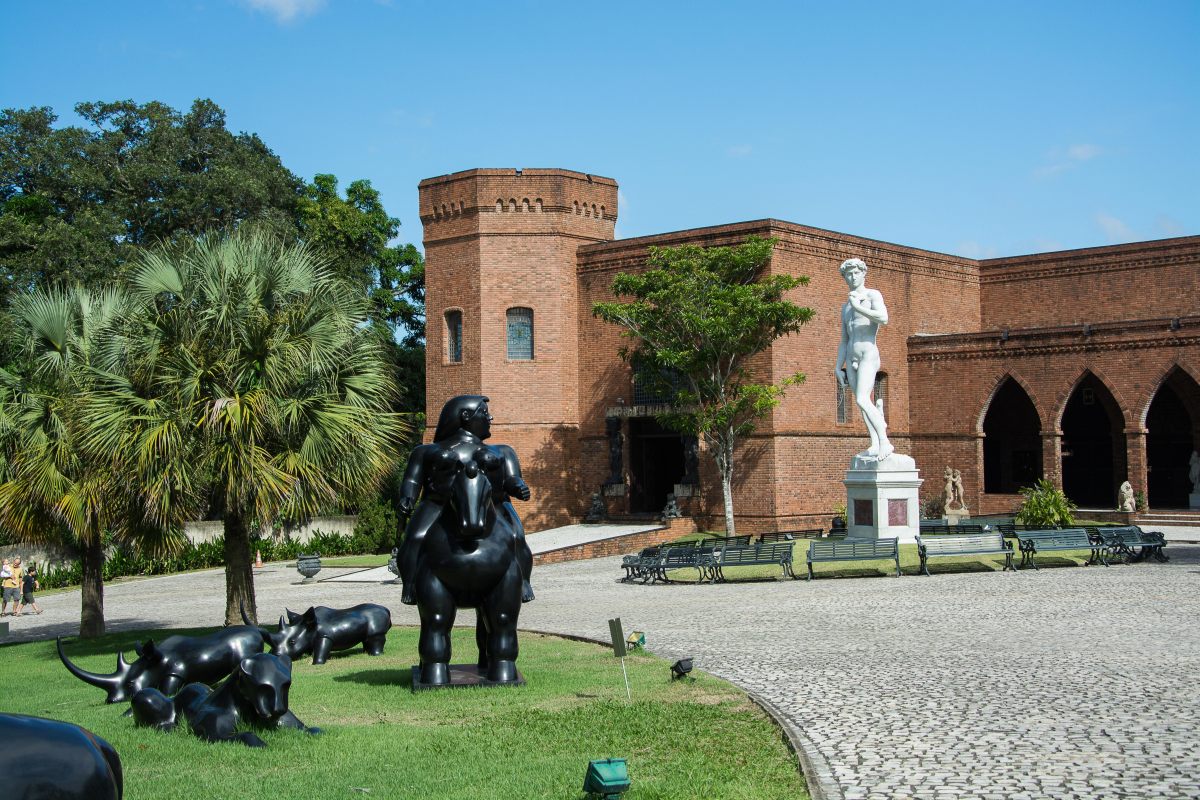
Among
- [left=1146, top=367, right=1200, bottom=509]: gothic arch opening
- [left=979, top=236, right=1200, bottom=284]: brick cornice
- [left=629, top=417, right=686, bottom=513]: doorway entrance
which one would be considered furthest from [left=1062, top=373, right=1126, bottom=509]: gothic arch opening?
[left=629, top=417, right=686, bottom=513]: doorway entrance

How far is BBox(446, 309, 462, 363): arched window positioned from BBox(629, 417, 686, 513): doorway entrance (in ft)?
16.9

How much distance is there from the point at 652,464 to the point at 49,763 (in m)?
30.7

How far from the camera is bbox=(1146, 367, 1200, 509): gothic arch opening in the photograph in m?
34.4

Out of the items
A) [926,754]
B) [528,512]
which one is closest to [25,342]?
[926,754]

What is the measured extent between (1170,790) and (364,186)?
121 ft

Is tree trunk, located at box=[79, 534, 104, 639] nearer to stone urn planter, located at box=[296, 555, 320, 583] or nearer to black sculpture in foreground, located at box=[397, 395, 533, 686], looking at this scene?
black sculpture in foreground, located at box=[397, 395, 533, 686]

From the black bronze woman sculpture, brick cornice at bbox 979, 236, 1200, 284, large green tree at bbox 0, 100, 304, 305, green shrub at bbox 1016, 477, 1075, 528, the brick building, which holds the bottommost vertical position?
green shrub at bbox 1016, 477, 1075, 528

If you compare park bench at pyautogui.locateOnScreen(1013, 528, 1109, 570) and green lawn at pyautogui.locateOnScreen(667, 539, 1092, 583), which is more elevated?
park bench at pyautogui.locateOnScreen(1013, 528, 1109, 570)

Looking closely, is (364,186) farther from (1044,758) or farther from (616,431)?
(1044,758)

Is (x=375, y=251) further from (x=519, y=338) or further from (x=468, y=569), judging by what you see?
(x=468, y=569)

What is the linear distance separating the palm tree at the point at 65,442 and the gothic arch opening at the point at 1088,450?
27.3 meters

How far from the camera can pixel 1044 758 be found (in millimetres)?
7301

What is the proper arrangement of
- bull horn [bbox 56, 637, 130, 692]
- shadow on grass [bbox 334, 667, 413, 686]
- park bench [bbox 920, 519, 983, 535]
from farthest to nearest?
1. park bench [bbox 920, 519, 983, 535]
2. shadow on grass [bbox 334, 667, 413, 686]
3. bull horn [bbox 56, 637, 130, 692]

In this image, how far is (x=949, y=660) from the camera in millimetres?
11211
